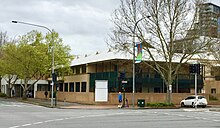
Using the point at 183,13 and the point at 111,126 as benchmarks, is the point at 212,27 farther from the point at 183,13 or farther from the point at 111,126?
the point at 111,126

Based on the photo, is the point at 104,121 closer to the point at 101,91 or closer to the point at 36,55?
the point at 101,91

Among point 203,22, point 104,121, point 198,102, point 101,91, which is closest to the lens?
point 104,121

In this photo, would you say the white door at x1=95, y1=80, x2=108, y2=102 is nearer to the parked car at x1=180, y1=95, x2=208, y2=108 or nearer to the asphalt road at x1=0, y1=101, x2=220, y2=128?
the parked car at x1=180, y1=95, x2=208, y2=108

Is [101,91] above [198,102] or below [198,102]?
above

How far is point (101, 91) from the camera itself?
44.0 m

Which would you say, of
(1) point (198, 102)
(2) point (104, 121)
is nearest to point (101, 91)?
(1) point (198, 102)

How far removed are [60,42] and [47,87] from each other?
26260 millimetres

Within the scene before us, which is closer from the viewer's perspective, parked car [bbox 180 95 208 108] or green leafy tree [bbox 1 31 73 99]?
parked car [bbox 180 95 208 108]

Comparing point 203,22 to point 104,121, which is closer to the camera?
point 104,121

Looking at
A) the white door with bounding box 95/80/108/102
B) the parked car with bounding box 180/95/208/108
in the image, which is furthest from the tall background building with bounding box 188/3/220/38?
the white door with bounding box 95/80/108/102

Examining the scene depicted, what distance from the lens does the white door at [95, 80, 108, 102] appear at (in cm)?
4356

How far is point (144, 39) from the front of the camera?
42.3 metres

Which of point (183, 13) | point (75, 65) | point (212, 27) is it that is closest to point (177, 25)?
point (183, 13)

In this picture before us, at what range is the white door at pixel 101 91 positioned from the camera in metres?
43.6
